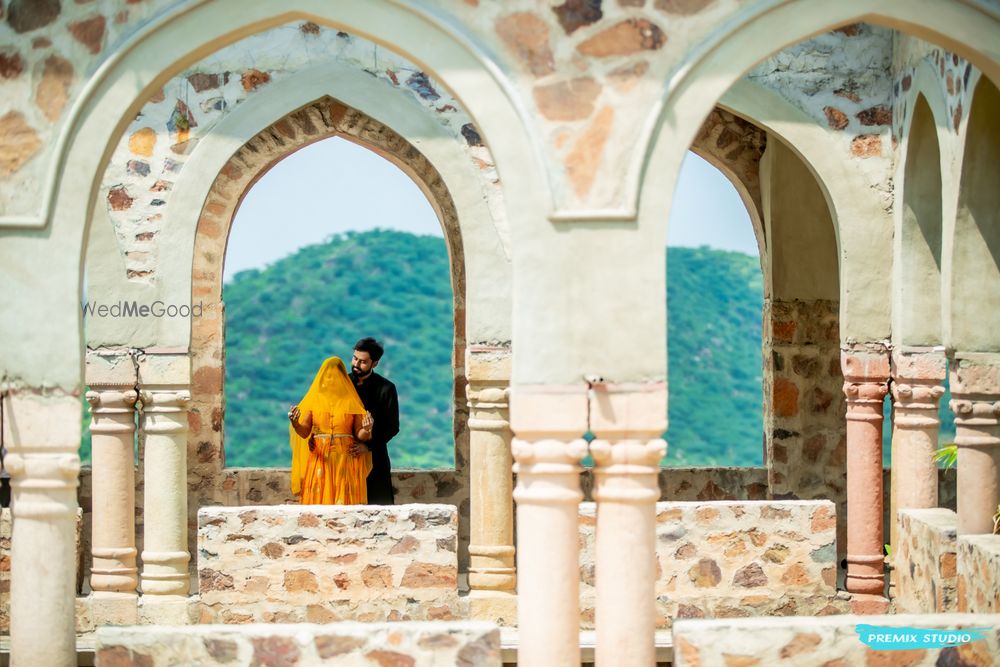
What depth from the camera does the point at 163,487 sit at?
10484 mm

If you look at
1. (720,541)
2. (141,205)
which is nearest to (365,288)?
(141,205)

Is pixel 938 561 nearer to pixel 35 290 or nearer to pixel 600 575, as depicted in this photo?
pixel 600 575

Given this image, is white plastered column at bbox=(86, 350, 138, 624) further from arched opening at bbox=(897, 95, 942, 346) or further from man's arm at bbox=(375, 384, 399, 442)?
arched opening at bbox=(897, 95, 942, 346)

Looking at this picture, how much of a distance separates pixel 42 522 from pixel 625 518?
2218mm

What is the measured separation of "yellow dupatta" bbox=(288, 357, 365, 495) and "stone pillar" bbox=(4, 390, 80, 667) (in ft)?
14.5

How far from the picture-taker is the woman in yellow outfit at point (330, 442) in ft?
36.6

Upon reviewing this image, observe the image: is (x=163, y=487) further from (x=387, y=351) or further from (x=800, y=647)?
(x=387, y=351)

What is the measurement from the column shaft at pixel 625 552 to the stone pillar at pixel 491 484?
12.9 ft

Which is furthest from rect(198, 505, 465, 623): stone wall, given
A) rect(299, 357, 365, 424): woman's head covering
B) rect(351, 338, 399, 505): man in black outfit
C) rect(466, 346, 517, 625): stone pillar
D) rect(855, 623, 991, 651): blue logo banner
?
rect(855, 623, 991, 651): blue logo banner

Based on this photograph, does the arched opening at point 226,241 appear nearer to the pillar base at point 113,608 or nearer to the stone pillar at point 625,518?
the pillar base at point 113,608

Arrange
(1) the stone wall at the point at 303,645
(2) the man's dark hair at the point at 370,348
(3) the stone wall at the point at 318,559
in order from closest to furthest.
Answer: (1) the stone wall at the point at 303,645 < (3) the stone wall at the point at 318,559 < (2) the man's dark hair at the point at 370,348

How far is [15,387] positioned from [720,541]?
3977mm

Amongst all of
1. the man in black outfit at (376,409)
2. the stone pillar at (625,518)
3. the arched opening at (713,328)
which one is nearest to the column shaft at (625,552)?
the stone pillar at (625,518)

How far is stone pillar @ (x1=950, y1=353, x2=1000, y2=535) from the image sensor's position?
875cm
